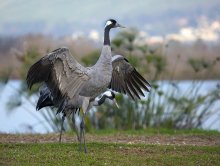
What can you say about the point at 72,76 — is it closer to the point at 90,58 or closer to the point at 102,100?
the point at 102,100

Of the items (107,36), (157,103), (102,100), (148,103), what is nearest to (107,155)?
(107,36)

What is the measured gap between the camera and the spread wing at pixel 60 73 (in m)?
9.80

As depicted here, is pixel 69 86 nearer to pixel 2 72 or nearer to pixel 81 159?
pixel 81 159

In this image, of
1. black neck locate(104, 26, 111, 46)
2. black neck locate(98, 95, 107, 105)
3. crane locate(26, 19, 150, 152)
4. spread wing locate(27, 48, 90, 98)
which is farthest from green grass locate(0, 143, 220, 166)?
black neck locate(98, 95, 107, 105)

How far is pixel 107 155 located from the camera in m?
9.16

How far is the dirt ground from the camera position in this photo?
11.7 m

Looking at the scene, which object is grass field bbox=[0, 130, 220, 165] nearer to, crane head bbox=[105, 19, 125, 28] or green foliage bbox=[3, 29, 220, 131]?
crane head bbox=[105, 19, 125, 28]

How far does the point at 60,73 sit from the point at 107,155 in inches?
72.2

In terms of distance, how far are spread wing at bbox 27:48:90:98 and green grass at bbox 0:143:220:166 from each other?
1.07 metres

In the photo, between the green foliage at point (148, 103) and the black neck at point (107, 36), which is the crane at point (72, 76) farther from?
the green foliage at point (148, 103)

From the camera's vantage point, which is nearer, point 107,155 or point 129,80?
point 107,155

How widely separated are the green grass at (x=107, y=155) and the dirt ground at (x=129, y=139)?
1355mm

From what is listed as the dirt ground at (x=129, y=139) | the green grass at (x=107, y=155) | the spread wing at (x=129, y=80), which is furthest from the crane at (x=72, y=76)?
the spread wing at (x=129, y=80)

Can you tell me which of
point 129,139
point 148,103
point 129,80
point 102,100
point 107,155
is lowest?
point 107,155
